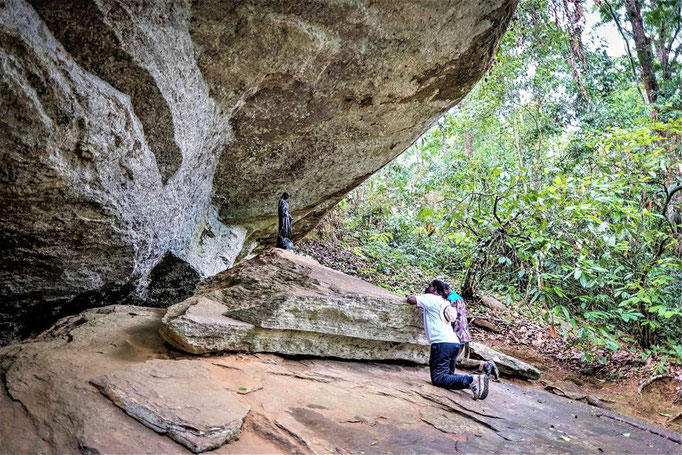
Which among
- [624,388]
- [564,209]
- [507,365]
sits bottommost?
[624,388]

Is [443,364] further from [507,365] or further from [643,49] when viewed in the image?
[643,49]

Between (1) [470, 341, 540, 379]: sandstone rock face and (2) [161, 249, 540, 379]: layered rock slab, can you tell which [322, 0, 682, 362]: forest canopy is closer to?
(1) [470, 341, 540, 379]: sandstone rock face

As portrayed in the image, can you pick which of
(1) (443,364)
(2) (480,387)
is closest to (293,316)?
(1) (443,364)

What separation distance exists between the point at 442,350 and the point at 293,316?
1792mm

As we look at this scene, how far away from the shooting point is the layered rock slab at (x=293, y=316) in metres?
4.60

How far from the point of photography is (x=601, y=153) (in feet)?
36.5

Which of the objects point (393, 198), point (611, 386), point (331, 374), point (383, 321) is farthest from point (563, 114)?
point (331, 374)

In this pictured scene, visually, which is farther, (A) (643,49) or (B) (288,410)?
(A) (643,49)

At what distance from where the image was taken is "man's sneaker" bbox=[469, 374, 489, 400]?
5.01m

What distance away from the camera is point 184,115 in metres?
5.01

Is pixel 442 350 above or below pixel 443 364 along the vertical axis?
above

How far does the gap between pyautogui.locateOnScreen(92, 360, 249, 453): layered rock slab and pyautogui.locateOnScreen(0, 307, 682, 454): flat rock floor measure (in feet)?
0.21

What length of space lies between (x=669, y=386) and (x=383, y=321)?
19.3 feet

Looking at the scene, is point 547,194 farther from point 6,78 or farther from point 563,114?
point 6,78
